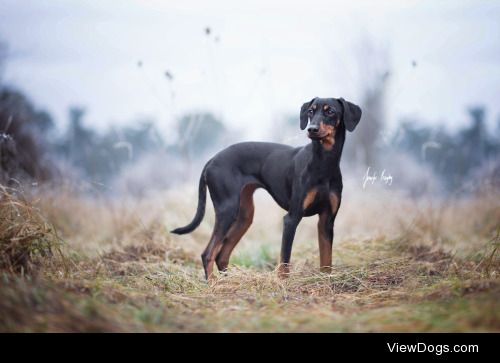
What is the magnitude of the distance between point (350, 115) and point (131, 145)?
17.0ft

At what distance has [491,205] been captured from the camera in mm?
8242

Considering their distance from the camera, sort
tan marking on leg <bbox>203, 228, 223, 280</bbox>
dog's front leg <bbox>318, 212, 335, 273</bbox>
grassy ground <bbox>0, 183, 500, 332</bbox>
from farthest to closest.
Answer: tan marking on leg <bbox>203, 228, 223, 280</bbox> → dog's front leg <bbox>318, 212, 335, 273</bbox> → grassy ground <bbox>0, 183, 500, 332</bbox>

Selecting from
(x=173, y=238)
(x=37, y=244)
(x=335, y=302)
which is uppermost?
→ (x=37, y=244)

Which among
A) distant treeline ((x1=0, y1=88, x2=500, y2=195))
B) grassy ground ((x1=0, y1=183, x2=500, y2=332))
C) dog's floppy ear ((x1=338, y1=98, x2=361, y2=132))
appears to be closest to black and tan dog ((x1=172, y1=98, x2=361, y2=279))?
dog's floppy ear ((x1=338, y1=98, x2=361, y2=132))

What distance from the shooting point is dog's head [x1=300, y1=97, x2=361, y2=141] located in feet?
15.0

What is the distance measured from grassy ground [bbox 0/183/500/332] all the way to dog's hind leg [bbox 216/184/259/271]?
15 centimetres

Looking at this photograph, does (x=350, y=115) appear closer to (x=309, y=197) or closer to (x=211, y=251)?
(x=309, y=197)

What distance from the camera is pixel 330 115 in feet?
15.3

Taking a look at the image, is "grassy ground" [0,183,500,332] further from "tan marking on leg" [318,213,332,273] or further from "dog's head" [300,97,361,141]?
"dog's head" [300,97,361,141]

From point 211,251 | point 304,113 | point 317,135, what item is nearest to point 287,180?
point 304,113

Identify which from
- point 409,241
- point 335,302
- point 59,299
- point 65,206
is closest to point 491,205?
point 409,241
